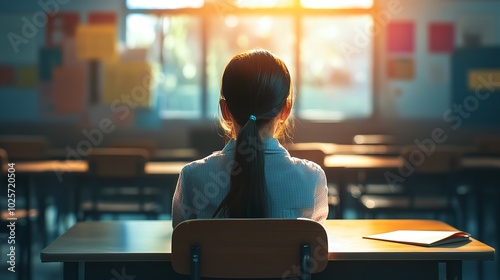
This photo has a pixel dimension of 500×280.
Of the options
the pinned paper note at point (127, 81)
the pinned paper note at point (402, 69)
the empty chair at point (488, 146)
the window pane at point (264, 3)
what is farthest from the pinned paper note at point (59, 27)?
the empty chair at point (488, 146)

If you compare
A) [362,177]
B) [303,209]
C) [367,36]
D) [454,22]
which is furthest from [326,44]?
[303,209]

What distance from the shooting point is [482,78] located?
7.53 m

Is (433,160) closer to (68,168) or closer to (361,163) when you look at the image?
(361,163)

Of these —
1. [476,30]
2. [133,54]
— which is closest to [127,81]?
[133,54]

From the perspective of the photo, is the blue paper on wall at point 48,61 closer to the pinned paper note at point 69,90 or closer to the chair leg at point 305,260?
the pinned paper note at point 69,90

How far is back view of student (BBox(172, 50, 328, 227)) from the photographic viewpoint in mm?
1814

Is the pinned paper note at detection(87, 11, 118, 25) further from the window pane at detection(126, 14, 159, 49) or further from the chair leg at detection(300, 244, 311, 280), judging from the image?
the chair leg at detection(300, 244, 311, 280)

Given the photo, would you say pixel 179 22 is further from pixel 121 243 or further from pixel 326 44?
pixel 121 243

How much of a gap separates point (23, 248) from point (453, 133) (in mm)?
4674

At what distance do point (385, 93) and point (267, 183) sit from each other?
5873mm

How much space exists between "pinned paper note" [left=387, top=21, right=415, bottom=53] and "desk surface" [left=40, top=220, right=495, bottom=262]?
556 centimetres

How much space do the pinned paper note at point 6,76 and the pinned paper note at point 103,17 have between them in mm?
910

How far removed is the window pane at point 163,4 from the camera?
7.54 meters

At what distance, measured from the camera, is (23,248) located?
13.6 feet
